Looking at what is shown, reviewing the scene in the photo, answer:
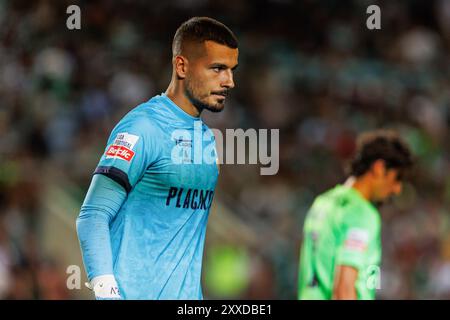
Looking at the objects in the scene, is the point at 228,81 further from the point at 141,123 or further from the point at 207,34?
the point at 141,123

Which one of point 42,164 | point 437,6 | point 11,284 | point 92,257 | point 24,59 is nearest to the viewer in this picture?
point 92,257

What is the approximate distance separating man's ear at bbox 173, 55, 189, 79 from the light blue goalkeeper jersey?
0.65 feet

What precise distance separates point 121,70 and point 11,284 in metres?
3.93

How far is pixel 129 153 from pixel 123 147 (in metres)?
0.04

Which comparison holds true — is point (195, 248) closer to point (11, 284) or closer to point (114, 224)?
point (114, 224)

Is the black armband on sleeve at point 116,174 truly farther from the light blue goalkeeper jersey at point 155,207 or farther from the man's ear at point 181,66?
the man's ear at point 181,66

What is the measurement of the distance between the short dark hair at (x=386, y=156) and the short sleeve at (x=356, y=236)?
51 cm

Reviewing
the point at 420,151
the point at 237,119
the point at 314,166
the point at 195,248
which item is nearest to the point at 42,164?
the point at 237,119

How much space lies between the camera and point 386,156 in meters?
6.87

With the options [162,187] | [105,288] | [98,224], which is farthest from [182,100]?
[105,288]

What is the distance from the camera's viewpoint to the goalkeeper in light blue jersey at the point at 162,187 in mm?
4191

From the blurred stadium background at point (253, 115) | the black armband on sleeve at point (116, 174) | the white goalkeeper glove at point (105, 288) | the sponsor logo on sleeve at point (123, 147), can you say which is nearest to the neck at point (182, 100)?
the sponsor logo on sleeve at point (123, 147)

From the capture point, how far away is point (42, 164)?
35.0 ft

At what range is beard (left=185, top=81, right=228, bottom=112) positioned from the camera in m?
4.61
